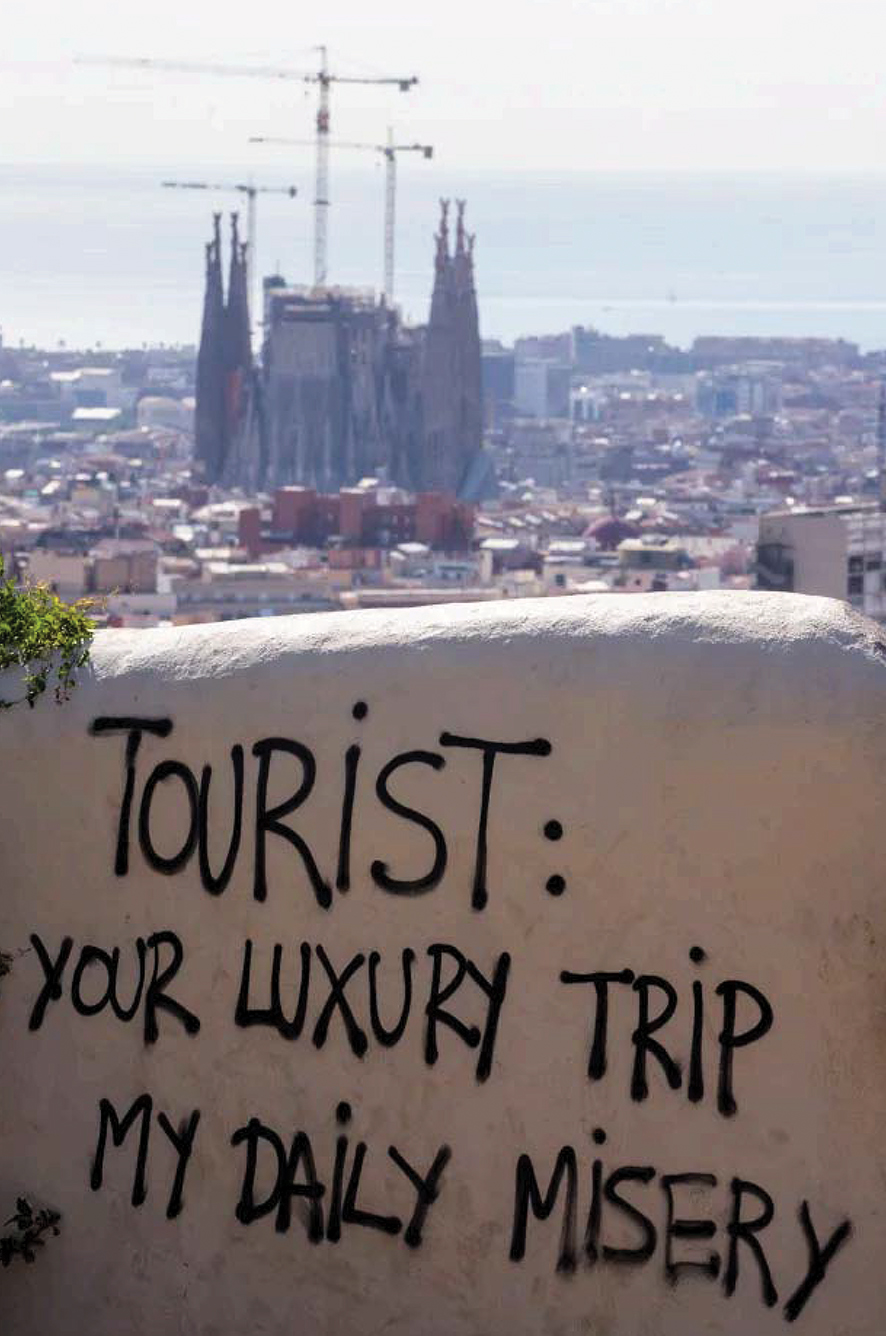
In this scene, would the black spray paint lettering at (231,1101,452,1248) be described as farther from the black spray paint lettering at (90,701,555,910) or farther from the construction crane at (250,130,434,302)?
the construction crane at (250,130,434,302)

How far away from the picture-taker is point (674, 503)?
291 ft

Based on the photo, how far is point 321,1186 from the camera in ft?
11.2

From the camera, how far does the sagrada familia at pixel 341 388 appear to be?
3423 inches

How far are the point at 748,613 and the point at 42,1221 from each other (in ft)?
3.88

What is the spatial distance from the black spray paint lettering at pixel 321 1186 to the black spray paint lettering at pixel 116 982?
17 centimetres

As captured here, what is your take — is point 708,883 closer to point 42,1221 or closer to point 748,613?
point 748,613

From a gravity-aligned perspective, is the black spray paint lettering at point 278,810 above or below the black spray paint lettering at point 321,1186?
above

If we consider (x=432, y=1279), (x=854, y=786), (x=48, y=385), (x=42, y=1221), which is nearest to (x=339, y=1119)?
(x=432, y=1279)

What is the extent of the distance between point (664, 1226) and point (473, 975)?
0.36 meters

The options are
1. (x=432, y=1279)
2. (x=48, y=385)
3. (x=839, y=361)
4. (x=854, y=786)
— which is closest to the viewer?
(x=854, y=786)

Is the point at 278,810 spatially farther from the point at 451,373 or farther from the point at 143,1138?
the point at 451,373

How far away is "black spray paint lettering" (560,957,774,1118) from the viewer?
318 centimetres

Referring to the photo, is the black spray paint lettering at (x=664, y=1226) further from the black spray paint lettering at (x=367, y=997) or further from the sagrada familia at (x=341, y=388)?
the sagrada familia at (x=341, y=388)

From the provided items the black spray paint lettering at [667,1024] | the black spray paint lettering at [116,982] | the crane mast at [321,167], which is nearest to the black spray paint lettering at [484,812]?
the black spray paint lettering at [667,1024]
